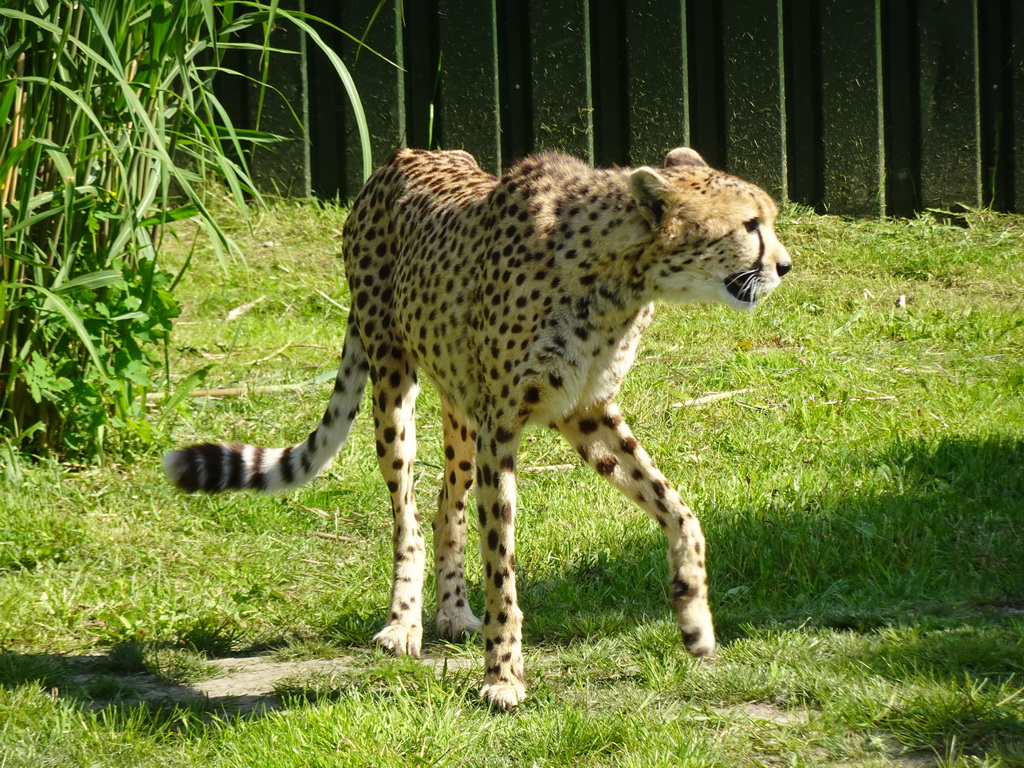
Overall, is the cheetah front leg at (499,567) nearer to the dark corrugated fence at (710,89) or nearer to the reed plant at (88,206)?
the reed plant at (88,206)

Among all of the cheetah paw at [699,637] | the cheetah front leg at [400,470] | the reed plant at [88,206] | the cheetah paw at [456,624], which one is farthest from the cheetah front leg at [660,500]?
the reed plant at [88,206]

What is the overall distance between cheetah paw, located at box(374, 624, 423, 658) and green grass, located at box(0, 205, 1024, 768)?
74 millimetres

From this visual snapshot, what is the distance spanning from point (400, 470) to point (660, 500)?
80cm

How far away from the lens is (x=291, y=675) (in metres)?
3.20

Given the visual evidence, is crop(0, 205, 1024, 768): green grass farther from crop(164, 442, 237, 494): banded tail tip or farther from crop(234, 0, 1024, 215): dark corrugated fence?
crop(234, 0, 1024, 215): dark corrugated fence

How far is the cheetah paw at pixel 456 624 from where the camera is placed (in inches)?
138

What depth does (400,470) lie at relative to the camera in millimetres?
3535

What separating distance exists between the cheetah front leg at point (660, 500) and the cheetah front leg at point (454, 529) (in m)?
0.43

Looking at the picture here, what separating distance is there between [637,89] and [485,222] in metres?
3.84

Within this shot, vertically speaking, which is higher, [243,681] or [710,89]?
[710,89]

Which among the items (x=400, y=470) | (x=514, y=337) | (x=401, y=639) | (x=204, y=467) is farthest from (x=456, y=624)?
(x=514, y=337)

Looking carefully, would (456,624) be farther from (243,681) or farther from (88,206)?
(88,206)

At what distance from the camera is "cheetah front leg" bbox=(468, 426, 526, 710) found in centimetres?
296

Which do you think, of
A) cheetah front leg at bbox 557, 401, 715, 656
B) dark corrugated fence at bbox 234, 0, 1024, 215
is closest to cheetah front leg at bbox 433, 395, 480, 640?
cheetah front leg at bbox 557, 401, 715, 656
